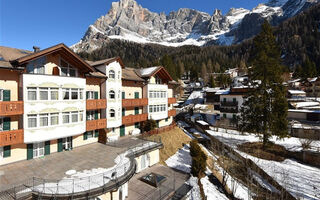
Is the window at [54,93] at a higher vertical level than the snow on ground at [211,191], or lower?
higher

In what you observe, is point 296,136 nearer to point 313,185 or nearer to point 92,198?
point 313,185

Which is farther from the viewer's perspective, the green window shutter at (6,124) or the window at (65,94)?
the window at (65,94)

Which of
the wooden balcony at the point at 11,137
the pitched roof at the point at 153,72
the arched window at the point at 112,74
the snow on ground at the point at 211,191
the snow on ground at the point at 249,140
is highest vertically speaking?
the pitched roof at the point at 153,72

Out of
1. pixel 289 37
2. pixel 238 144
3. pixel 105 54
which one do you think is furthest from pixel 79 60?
pixel 289 37

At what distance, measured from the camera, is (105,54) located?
153375 millimetres

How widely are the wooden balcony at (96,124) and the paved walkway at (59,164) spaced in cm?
240

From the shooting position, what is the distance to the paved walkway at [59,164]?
12602 mm

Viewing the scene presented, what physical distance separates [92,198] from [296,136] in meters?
37.8

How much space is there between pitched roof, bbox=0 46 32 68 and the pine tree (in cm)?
3246

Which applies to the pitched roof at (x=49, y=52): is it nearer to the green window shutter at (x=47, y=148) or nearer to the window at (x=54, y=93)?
the window at (x=54, y=93)

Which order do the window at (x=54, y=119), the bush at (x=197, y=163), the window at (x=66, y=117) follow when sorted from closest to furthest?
the window at (x=54, y=119) → the window at (x=66, y=117) → the bush at (x=197, y=163)

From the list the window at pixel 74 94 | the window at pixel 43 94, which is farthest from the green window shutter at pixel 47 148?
the window at pixel 74 94

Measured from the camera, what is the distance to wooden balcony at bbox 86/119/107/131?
1984 centimetres

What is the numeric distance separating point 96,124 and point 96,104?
260cm
